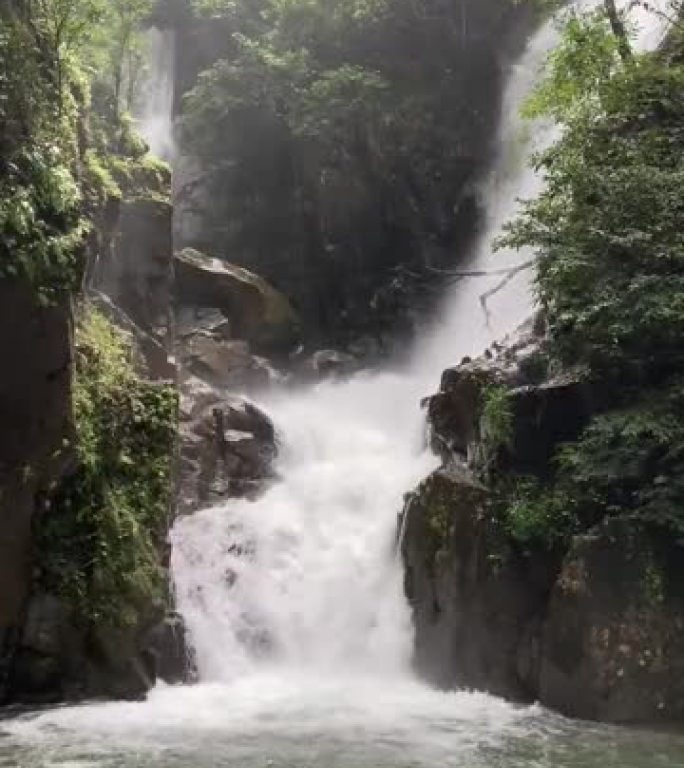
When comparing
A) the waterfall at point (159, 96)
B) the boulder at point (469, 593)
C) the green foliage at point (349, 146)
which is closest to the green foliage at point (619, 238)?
the boulder at point (469, 593)

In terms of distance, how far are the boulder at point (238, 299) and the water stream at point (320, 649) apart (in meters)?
1.86

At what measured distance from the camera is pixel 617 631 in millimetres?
10438

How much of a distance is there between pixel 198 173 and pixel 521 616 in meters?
19.6

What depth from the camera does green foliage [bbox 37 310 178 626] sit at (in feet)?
36.1

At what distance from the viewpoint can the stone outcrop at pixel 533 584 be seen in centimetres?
1034

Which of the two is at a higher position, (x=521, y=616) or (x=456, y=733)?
(x=521, y=616)

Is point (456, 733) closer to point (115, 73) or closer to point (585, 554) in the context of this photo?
point (585, 554)

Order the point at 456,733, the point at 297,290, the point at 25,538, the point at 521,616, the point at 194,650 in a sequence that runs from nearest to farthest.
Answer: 1. the point at 456,733
2. the point at 25,538
3. the point at 521,616
4. the point at 194,650
5. the point at 297,290

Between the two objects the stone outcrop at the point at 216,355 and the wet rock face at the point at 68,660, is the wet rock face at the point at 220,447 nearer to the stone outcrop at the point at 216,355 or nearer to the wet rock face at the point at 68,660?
the stone outcrop at the point at 216,355

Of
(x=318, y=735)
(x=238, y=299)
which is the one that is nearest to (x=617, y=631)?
(x=318, y=735)

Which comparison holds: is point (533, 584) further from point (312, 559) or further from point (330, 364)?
point (330, 364)

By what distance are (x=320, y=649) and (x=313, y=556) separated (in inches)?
71.1

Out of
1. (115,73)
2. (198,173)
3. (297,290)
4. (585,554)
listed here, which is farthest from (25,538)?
(198,173)

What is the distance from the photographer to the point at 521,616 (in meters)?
11.6
